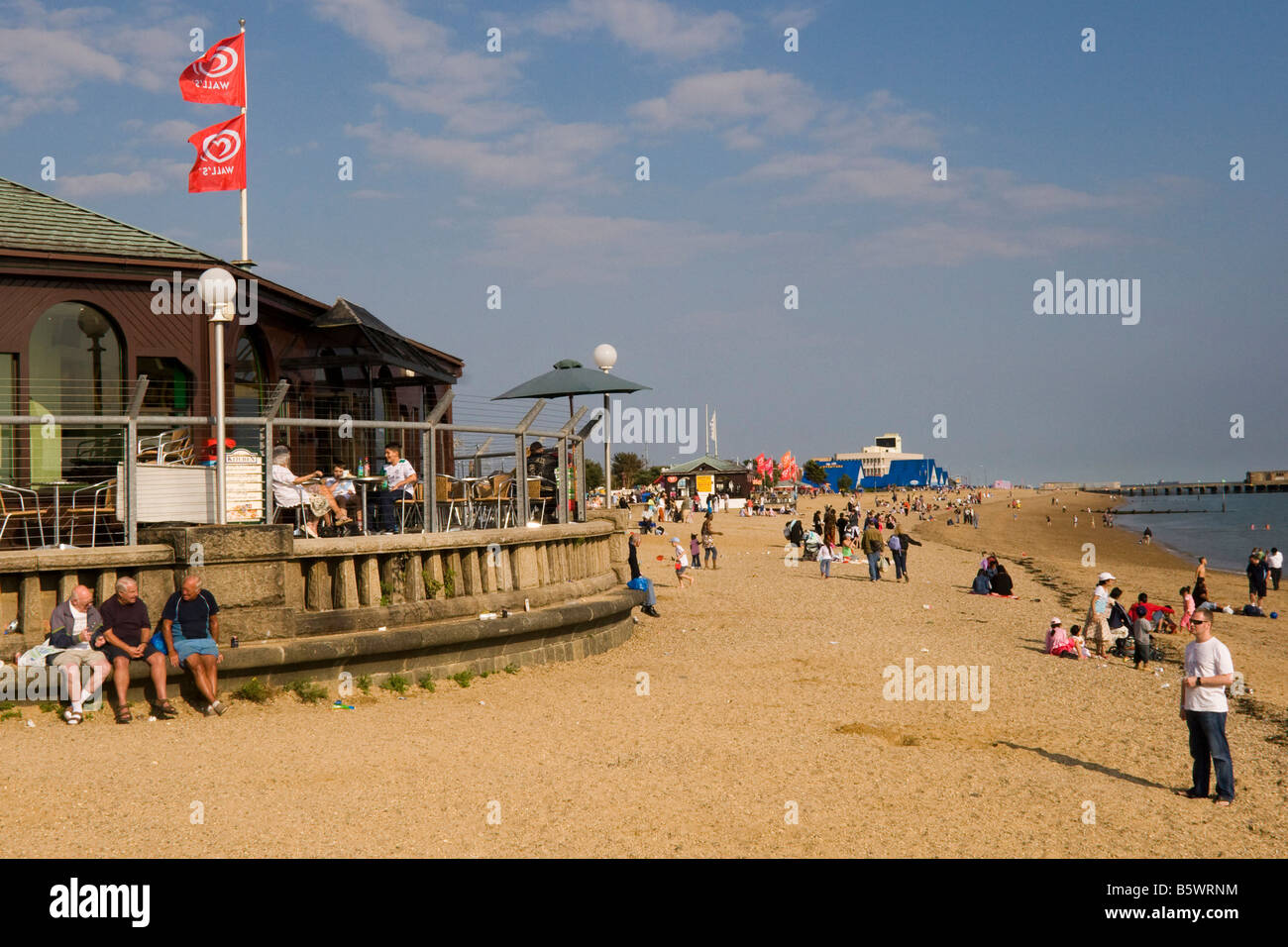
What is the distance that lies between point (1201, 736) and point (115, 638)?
856cm

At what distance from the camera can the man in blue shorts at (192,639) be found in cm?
881

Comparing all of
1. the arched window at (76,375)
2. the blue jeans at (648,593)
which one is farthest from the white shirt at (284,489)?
the blue jeans at (648,593)

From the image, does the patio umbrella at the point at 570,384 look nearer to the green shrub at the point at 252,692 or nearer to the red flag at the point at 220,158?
the red flag at the point at 220,158

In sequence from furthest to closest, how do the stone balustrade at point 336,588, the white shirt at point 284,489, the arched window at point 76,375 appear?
1. the arched window at point 76,375
2. the white shirt at point 284,489
3. the stone balustrade at point 336,588

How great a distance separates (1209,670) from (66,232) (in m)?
13.0

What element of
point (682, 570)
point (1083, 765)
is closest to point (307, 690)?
point (1083, 765)

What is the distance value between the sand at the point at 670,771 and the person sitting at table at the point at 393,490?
187 cm

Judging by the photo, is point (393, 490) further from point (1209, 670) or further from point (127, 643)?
point (1209, 670)

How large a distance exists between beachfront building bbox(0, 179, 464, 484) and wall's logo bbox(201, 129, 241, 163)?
1492mm

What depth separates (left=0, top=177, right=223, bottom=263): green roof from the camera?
12289 millimetres

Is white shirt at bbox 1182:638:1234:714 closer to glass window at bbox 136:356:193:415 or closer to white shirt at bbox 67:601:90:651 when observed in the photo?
white shirt at bbox 67:601:90:651

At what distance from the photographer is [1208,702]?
8031 mm

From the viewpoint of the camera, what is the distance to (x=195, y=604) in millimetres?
8875
